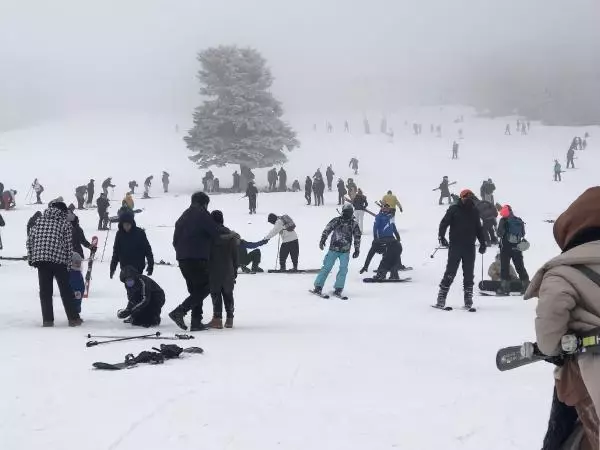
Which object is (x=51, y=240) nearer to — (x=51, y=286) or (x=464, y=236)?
(x=51, y=286)

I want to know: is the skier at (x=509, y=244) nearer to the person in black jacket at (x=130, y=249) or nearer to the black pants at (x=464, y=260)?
the black pants at (x=464, y=260)

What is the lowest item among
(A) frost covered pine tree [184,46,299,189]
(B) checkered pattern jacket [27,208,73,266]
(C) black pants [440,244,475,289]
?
(C) black pants [440,244,475,289]

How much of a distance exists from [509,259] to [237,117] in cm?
3465

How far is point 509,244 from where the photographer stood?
11508 millimetres

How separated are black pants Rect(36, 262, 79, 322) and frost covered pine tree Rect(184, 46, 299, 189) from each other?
35147 millimetres

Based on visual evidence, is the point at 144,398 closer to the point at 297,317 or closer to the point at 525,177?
the point at 297,317

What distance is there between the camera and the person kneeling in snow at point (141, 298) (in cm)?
841

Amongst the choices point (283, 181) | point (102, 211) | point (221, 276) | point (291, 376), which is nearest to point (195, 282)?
point (221, 276)

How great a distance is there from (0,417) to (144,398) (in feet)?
3.19

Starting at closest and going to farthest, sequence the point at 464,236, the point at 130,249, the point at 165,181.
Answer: the point at 130,249 → the point at 464,236 → the point at 165,181

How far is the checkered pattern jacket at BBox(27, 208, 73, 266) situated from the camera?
314 inches

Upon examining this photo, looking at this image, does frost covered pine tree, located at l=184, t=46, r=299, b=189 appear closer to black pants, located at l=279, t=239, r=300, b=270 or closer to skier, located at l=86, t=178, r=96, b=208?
skier, located at l=86, t=178, r=96, b=208

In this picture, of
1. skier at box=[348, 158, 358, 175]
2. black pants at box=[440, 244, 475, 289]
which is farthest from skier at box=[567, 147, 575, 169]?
black pants at box=[440, 244, 475, 289]

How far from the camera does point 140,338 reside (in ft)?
24.1
